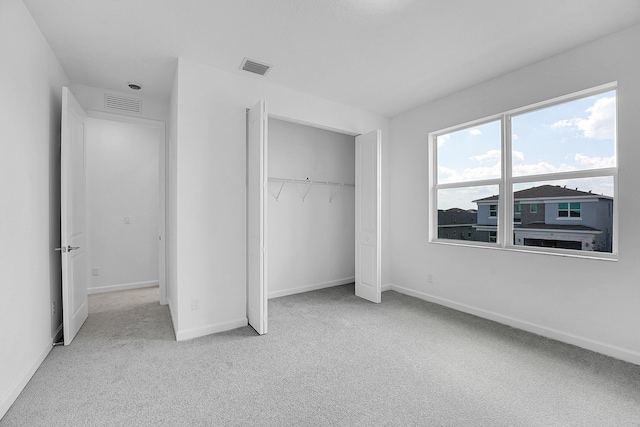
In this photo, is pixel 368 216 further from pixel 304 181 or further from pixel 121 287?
pixel 121 287

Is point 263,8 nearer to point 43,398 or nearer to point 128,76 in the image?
point 128,76

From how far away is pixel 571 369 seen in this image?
2252mm

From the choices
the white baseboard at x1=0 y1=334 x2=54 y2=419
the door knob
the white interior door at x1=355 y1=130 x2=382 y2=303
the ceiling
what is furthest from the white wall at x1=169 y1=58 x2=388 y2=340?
the white interior door at x1=355 y1=130 x2=382 y2=303

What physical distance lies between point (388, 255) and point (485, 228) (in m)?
1.49

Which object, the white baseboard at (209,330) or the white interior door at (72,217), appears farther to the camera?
the white baseboard at (209,330)

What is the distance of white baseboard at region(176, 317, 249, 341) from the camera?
9.03ft

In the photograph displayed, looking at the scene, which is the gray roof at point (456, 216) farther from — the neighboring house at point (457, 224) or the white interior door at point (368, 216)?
the white interior door at point (368, 216)

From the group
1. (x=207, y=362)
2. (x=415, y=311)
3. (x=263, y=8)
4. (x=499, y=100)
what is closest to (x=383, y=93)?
(x=499, y=100)

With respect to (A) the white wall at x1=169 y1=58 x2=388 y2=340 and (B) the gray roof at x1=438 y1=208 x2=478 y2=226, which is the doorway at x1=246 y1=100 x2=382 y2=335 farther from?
(B) the gray roof at x1=438 y1=208 x2=478 y2=226

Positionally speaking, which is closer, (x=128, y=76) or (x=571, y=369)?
(x=571, y=369)

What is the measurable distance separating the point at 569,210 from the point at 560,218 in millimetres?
107

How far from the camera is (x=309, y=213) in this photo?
4535mm

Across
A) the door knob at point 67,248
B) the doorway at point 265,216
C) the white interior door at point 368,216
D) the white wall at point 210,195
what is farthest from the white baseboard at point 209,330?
the white interior door at point 368,216

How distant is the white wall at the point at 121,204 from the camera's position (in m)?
4.46
